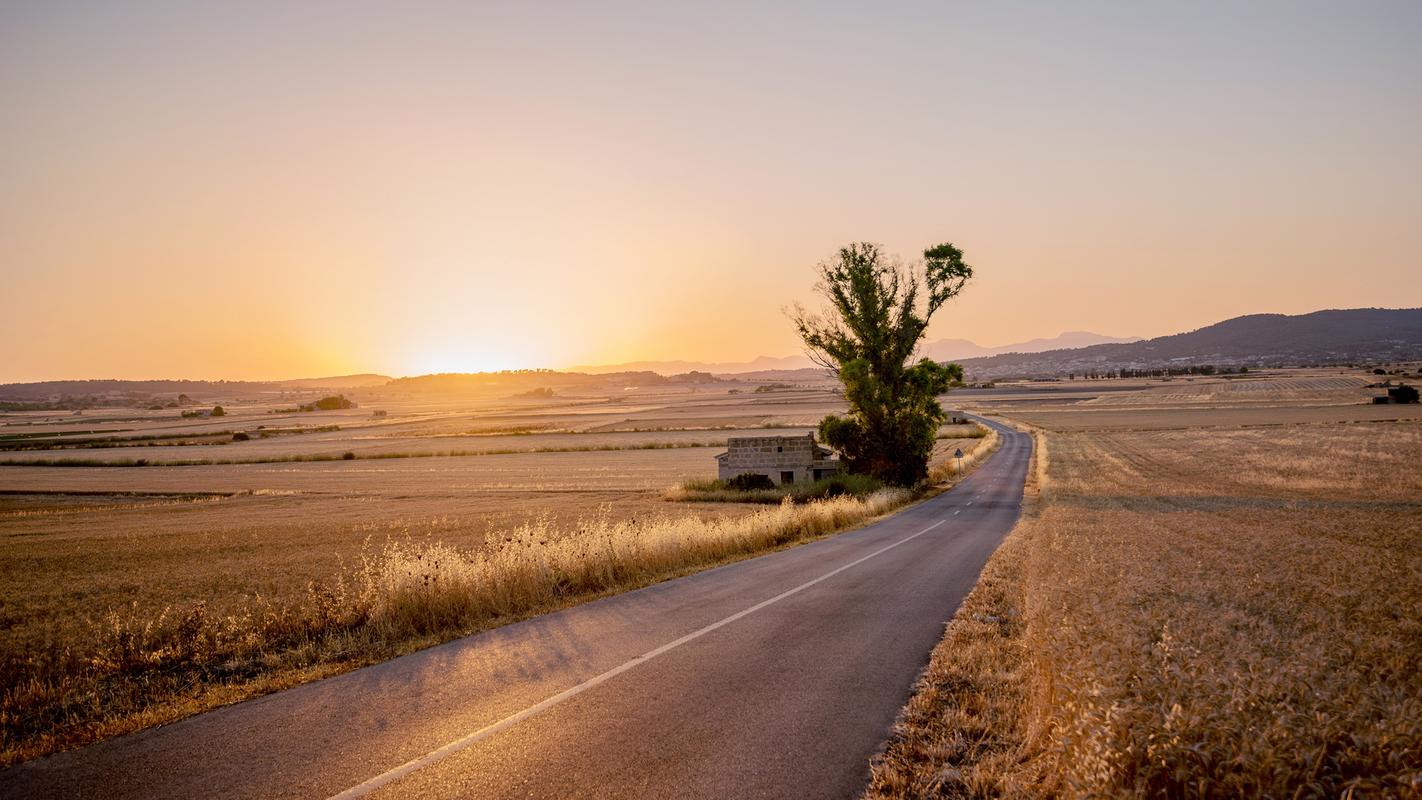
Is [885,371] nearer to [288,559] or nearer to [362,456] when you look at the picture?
[288,559]

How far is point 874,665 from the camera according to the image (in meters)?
9.16

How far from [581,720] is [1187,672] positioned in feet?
18.0

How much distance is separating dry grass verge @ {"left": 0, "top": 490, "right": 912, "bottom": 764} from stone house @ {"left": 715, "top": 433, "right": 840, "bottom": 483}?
102 ft

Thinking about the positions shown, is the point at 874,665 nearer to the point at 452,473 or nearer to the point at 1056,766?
the point at 1056,766

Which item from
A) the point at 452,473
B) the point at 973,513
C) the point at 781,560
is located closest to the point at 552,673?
the point at 781,560

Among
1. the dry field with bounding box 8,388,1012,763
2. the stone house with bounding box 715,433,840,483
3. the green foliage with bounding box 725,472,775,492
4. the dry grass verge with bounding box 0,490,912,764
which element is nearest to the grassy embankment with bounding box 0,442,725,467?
the dry field with bounding box 8,388,1012,763

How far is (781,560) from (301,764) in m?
13.0

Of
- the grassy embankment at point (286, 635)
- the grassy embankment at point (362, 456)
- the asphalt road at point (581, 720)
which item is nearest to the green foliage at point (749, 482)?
the grassy embankment at point (286, 635)

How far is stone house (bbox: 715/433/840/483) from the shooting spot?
48969 millimetres

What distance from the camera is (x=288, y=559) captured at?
80.8ft

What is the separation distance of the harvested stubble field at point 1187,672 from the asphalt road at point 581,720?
779 mm

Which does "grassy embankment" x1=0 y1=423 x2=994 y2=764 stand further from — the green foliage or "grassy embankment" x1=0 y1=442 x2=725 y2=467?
"grassy embankment" x1=0 y1=442 x2=725 y2=467

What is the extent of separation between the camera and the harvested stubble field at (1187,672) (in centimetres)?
317

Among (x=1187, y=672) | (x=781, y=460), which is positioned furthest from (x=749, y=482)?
(x=1187, y=672)
